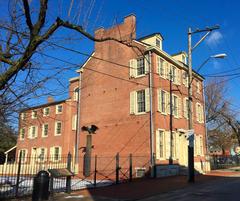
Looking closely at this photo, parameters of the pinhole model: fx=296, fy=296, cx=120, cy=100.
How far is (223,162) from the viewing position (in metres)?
37.8

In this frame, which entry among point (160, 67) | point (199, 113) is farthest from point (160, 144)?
point (199, 113)

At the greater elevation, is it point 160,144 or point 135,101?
point 135,101

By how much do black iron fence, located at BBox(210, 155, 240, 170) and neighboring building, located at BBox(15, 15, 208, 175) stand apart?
130 inches

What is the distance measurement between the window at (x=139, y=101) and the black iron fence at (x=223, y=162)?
13.5m

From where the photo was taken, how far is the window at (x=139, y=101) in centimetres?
2427

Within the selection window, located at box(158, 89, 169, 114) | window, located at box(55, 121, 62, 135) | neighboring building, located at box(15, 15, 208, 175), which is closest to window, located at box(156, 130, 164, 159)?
neighboring building, located at box(15, 15, 208, 175)

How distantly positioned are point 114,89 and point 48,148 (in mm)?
13664

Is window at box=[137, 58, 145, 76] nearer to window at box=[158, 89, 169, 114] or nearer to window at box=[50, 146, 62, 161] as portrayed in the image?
window at box=[158, 89, 169, 114]

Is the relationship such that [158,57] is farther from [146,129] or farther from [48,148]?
[48,148]

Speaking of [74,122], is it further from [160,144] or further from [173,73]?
[173,73]

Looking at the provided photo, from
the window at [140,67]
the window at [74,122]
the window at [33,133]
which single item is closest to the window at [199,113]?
the window at [140,67]

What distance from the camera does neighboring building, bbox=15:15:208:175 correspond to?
23859 mm

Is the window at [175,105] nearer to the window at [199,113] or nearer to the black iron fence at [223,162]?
the window at [199,113]

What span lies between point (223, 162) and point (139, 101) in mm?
18957
